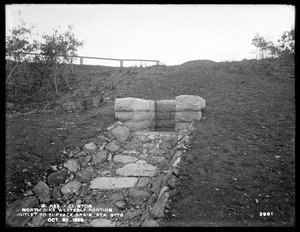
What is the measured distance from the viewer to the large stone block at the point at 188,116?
465 centimetres

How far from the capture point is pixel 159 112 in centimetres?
567

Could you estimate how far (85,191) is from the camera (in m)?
3.12

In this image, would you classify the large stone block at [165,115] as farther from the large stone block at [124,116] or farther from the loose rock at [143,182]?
the loose rock at [143,182]

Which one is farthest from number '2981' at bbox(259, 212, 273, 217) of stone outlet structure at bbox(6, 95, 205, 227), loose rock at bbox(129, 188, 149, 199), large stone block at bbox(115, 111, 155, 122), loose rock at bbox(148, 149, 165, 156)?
large stone block at bbox(115, 111, 155, 122)

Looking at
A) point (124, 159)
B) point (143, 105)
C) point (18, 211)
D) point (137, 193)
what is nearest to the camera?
point (18, 211)

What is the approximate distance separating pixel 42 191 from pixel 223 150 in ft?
10.7

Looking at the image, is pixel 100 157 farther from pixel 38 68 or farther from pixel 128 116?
pixel 38 68

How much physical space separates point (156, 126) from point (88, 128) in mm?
2235

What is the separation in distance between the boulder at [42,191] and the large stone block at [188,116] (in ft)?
11.2

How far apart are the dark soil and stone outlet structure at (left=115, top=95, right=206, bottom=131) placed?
0.39 metres

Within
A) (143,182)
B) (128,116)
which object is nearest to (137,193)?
(143,182)

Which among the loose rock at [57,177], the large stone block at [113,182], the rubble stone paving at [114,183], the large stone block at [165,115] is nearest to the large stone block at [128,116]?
the rubble stone paving at [114,183]
